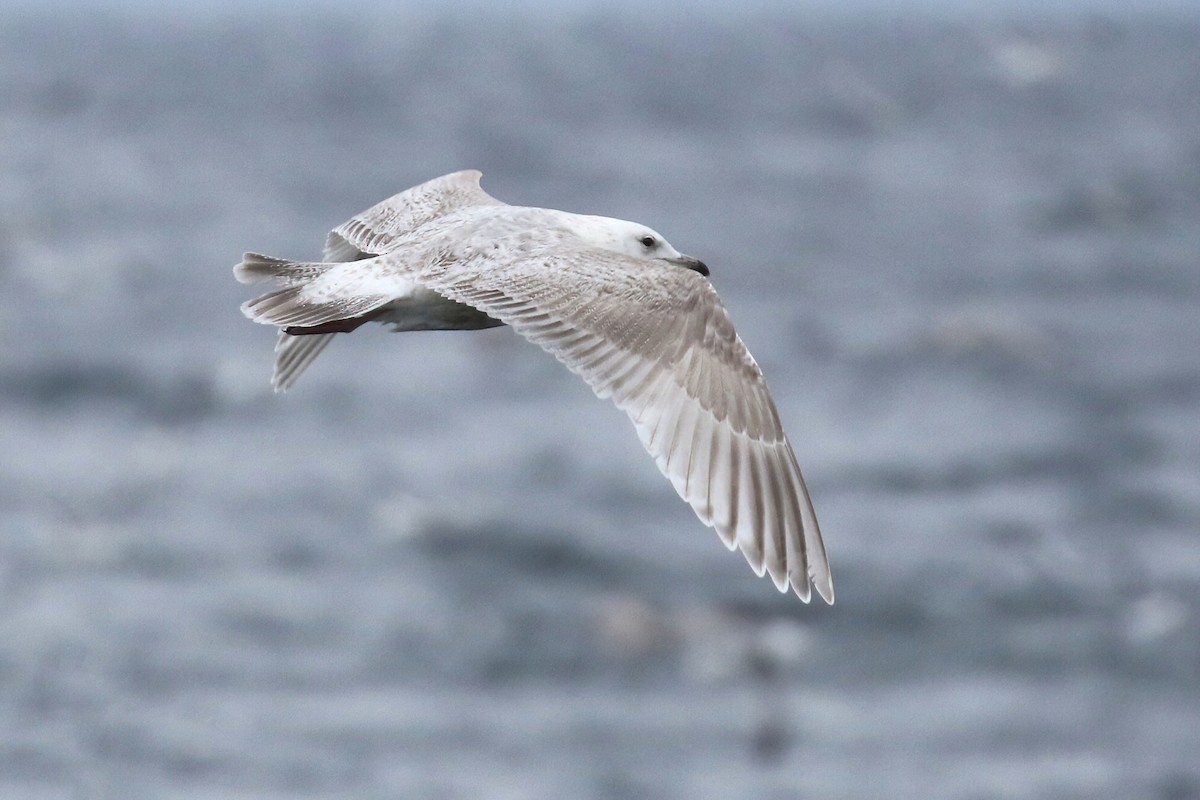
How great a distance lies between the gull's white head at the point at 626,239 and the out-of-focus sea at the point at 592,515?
11.0 meters

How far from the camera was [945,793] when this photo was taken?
1781 cm

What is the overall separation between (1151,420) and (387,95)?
2969cm

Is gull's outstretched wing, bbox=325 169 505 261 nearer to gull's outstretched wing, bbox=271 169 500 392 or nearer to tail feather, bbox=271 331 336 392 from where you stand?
gull's outstretched wing, bbox=271 169 500 392

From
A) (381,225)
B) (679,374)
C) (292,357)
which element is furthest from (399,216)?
(679,374)

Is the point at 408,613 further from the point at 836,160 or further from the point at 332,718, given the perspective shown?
the point at 836,160

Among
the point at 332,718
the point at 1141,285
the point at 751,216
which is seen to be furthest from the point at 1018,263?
the point at 332,718

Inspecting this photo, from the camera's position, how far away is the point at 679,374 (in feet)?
22.5

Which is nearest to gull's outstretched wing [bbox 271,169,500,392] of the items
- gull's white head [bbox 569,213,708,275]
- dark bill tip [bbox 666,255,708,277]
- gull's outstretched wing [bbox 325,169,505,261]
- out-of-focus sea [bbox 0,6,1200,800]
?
gull's outstretched wing [bbox 325,169,505,261]

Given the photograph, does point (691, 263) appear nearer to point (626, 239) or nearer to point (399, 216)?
point (626, 239)

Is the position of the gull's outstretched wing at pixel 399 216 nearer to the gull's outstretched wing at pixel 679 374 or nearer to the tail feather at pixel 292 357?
the tail feather at pixel 292 357

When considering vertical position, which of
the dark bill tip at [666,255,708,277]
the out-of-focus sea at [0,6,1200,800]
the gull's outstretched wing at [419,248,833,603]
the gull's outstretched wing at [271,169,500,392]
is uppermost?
the out-of-focus sea at [0,6,1200,800]

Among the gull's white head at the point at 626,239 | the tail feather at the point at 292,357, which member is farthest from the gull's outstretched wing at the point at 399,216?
the gull's white head at the point at 626,239

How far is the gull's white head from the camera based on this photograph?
24.7 feet

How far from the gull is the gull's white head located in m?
0.04
